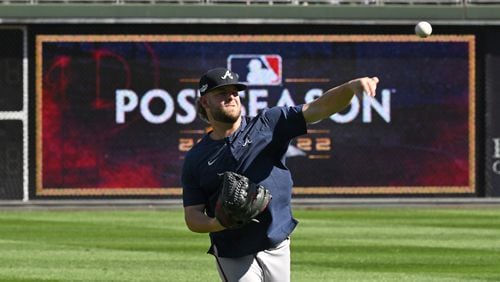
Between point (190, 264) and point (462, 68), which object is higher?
point (462, 68)

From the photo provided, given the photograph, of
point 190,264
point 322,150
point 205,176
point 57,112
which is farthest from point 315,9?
point 205,176

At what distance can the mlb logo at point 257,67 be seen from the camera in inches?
1152

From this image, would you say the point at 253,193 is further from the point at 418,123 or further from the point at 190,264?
the point at 418,123

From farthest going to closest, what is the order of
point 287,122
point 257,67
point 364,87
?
point 257,67 → point 287,122 → point 364,87

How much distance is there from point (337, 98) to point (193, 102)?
2166 cm

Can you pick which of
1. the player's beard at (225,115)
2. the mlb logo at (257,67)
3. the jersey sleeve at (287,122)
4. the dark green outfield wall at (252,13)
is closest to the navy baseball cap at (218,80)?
the player's beard at (225,115)

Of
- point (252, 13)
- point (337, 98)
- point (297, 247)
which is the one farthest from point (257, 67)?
point (337, 98)

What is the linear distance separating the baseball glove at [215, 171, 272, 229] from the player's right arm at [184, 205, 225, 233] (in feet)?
0.40

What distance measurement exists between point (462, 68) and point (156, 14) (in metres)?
6.89

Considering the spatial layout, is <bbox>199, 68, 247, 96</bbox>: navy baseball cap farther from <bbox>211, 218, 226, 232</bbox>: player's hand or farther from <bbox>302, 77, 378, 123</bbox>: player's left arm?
<bbox>211, 218, 226, 232</bbox>: player's hand

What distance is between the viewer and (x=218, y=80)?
25.9 feet

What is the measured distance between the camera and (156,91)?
96.6 ft

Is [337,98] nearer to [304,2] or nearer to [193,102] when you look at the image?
[193,102]

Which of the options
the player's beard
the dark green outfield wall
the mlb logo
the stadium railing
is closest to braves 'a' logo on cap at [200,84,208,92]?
the player's beard
